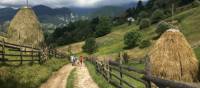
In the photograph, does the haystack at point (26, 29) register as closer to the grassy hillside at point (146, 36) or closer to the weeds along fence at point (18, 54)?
the weeds along fence at point (18, 54)

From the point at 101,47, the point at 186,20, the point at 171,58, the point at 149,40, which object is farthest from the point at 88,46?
the point at 171,58

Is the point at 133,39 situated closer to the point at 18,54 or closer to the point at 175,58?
the point at 175,58

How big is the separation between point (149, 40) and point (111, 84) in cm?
11695

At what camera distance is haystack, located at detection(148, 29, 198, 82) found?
164 ft

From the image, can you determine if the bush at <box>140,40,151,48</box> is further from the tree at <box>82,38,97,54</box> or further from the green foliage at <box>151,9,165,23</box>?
the green foliage at <box>151,9,165,23</box>

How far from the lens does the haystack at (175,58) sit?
5009 cm

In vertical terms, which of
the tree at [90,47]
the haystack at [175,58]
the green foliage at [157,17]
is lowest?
the haystack at [175,58]

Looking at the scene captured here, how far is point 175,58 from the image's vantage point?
5062cm

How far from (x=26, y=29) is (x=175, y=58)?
24545mm

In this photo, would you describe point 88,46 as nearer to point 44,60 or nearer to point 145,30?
point 145,30

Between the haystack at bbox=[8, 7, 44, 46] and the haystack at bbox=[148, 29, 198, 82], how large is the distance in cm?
2012

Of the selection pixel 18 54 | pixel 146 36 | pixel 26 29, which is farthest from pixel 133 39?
pixel 18 54

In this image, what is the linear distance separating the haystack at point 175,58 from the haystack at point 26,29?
66.0 ft

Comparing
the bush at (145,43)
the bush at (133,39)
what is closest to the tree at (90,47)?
the bush at (133,39)
